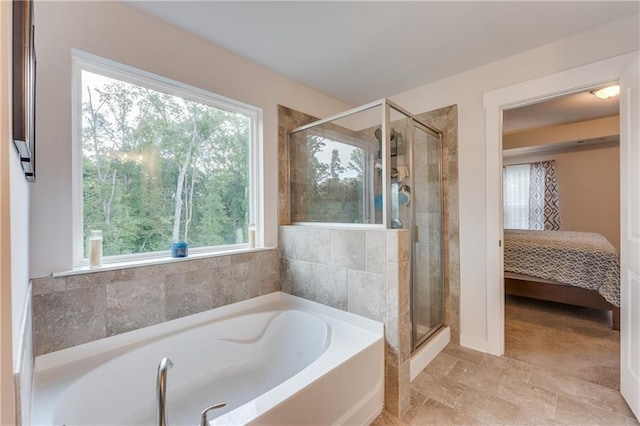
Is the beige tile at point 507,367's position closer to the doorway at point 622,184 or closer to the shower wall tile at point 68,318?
the doorway at point 622,184

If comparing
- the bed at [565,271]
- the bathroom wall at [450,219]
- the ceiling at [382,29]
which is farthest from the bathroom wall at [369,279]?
the bed at [565,271]

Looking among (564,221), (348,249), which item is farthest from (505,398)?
(564,221)

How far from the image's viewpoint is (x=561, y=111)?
367 centimetres

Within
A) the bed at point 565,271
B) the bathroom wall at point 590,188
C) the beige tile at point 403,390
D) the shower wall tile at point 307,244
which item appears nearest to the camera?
the beige tile at point 403,390

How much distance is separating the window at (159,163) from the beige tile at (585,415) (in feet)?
7.91

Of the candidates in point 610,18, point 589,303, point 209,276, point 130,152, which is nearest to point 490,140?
point 610,18

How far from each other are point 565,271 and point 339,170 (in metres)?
2.83

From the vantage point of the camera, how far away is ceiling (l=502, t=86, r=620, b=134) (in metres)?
3.27

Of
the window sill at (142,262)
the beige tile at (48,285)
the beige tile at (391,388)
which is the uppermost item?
the window sill at (142,262)

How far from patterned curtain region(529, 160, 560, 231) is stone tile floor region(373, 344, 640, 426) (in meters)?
4.49

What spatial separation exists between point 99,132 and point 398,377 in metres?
2.34

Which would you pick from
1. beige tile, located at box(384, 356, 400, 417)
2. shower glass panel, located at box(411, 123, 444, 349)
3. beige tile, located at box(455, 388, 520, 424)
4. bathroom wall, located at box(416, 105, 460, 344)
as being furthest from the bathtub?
bathroom wall, located at box(416, 105, 460, 344)

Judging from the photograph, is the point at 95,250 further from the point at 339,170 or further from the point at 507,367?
the point at 507,367

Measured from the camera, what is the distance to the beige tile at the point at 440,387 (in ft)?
5.77
